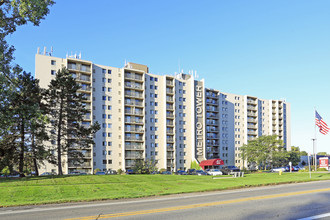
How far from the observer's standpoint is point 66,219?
10.4 m

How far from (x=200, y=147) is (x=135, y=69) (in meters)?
33.0

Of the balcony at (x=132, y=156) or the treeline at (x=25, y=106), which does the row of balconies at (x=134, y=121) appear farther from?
the treeline at (x=25, y=106)

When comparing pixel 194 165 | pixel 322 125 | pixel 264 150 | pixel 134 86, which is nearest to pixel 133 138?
pixel 134 86

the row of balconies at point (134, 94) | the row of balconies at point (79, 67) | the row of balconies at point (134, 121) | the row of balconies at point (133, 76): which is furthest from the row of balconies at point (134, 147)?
the row of balconies at point (79, 67)

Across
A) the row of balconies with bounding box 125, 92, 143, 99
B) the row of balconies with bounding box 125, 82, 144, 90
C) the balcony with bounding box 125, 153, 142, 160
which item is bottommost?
the balcony with bounding box 125, 153, 142, 160

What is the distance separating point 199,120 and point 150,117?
1818 centimetres

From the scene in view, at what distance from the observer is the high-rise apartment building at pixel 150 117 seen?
3081 inches

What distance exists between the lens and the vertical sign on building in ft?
314

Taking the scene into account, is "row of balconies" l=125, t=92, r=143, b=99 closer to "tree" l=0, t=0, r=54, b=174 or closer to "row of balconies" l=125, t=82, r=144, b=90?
"row of balconies" l=125, t=82, r=144, b=90

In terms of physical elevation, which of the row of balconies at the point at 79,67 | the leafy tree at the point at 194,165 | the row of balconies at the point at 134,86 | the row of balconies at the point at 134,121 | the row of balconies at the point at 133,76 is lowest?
the leafy tree at the point at 194,165

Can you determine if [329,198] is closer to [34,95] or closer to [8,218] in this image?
[8,218]

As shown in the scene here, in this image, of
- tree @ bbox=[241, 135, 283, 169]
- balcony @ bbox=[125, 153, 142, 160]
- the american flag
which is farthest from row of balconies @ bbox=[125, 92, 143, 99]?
the american flag

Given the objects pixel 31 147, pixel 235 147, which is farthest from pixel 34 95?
pixel 235 147

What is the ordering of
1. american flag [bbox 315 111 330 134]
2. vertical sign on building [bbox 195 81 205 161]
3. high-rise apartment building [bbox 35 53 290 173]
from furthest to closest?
vertical sign on building [bbox 195 81 205 161] → high-rise apartment building [bbox 35 53 290 173] → american flag [bbox 315 111 330 134]
